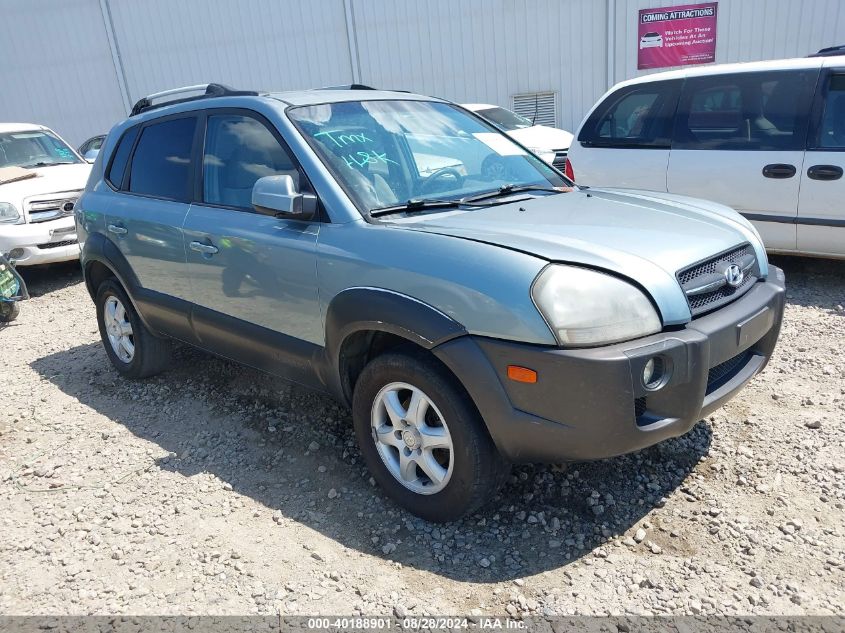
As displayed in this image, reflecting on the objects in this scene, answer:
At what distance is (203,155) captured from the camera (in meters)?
3.77

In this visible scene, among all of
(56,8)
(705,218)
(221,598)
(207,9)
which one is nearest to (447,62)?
(207,9)

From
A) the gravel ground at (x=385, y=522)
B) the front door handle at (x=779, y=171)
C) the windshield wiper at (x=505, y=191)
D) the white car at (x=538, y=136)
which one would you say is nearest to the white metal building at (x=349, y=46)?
the white car at (x=538, y=136)

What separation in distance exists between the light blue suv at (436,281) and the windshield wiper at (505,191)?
12 millimetres

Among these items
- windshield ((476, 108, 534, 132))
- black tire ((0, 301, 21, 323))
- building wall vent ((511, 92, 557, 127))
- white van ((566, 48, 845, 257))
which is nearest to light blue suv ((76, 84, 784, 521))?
white van ((566, 48, 845, 257))

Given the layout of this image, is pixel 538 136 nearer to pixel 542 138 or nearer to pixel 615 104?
pixel 542 138

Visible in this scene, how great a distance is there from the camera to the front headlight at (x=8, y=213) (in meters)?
7.42

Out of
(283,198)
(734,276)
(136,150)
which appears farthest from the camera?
(136,150)

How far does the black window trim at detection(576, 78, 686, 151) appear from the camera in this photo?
19.3ft

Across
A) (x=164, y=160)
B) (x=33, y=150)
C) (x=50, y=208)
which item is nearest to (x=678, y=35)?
(x=33, y=150)

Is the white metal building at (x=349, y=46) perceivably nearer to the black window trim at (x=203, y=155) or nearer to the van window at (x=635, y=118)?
the van window at (x=635, y=118)

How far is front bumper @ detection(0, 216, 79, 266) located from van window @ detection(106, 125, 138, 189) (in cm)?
349

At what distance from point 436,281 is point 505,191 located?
1.05 metres

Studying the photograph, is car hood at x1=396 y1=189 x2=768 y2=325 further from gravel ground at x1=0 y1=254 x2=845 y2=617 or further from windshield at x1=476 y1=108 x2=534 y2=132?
windshield at x1=476 y1=108 x2=534 y2=132

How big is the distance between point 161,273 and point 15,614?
6.61ft
